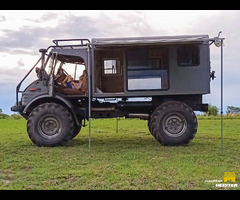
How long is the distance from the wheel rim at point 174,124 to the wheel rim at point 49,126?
2648mm

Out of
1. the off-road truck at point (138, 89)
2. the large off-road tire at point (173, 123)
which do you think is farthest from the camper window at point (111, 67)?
the large off-road tire at point (173, 123)

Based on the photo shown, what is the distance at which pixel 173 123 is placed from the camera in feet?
29.9

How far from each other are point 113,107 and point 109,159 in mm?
2572

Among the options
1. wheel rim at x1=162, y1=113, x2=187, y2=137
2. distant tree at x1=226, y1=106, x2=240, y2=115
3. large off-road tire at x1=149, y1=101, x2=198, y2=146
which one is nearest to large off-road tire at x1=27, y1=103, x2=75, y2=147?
large off-road tire at x1=149, y1=101, x2=198, y2=146

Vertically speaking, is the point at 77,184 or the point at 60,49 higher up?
the point at 60,49

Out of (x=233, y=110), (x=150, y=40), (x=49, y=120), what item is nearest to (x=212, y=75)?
(x=150, y=40)

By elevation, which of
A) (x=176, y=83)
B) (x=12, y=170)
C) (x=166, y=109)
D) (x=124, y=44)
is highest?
(x=124, y=44)

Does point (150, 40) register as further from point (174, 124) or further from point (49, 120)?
point (49, 120)

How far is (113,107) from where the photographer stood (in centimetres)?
962

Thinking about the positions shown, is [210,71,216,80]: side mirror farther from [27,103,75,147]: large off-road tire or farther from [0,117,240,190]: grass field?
[27,103,75,147]: large off-road tire

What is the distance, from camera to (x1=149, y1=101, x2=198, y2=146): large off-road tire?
9000 mm
